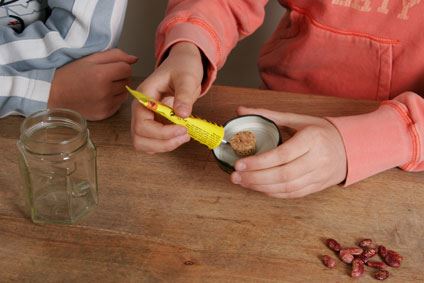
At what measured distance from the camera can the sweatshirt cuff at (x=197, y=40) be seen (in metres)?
0.80

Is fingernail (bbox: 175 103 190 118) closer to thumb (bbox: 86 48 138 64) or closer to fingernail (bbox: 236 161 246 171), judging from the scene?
fingernail (bbox: 236 161 246 171)

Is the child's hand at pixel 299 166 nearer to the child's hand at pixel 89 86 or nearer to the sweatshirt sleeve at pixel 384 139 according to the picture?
the sweatshirt sleeve at pixel 384 139

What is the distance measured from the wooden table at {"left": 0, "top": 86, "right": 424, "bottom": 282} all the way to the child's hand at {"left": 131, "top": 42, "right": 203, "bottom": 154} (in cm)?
4

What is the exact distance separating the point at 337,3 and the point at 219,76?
660 mm

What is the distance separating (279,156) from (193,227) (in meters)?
0.14

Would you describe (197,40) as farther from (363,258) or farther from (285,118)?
(363,258)

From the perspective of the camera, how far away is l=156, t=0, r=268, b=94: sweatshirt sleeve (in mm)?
810

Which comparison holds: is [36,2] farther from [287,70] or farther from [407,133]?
[407,133]

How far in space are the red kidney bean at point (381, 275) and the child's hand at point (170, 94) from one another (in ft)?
0.90

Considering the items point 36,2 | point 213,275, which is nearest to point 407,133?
point 213,275

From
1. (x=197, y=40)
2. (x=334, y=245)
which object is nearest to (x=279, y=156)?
(x=334, y=245)

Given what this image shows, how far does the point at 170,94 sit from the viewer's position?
0.76 metres

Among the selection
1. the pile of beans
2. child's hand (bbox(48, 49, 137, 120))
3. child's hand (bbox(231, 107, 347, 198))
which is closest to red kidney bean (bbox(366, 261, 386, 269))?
the pile of beans

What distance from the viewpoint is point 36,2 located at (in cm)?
95
